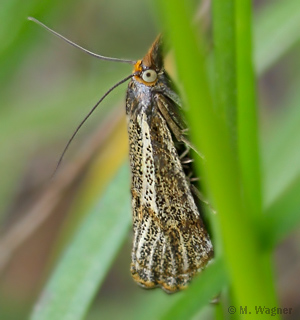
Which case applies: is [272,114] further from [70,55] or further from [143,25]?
[70,55]

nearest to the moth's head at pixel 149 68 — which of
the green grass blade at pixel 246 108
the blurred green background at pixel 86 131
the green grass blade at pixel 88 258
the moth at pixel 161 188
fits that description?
the moth at pixel 161 188

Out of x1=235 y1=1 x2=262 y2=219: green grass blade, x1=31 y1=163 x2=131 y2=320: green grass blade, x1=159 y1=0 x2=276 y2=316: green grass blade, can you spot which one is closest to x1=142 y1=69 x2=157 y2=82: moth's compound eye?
x1=31 y1=163 x2=131 y2=320: green grass blade

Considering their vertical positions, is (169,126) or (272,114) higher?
(272,114)

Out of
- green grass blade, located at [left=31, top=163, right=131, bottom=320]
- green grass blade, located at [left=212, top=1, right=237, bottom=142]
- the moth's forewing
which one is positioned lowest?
green grass blade, located at [left=31, top=163, right=131, bottom=320]

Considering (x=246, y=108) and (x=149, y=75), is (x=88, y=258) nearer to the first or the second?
(x=149, y=75)

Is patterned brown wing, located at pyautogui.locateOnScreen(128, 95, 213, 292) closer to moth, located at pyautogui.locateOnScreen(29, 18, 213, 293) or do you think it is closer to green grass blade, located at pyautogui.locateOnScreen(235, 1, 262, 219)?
moth, located at pyautogui.locateOnScreen(29, 18, 213, 293)

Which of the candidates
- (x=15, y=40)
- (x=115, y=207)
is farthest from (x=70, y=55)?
(x=115, y=207)

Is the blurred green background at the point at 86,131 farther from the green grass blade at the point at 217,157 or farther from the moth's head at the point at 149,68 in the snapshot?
the green grass blade at the point at 217,157

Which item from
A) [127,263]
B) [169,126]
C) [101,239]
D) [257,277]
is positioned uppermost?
[169,126]
